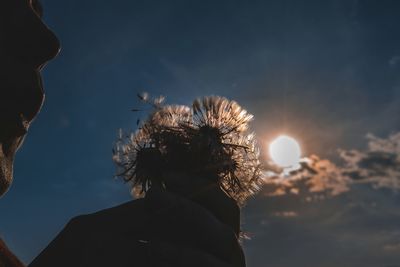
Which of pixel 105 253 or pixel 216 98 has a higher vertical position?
pixel 216 98

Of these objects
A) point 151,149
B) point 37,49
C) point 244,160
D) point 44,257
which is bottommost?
point 44,257


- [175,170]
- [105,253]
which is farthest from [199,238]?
[175,170]

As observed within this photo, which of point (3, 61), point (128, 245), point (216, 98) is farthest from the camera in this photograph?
point (216, 98)

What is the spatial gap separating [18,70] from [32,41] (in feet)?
0.99

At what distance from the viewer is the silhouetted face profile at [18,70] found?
96.3 inches

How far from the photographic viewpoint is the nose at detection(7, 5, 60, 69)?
258cm

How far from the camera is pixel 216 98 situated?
21.0ft

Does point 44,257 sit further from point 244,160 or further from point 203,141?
point 244,160

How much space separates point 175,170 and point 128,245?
1418 mm

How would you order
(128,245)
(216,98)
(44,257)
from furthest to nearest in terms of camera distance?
1. (216,98)
2. (128,245)
3. (44,257)

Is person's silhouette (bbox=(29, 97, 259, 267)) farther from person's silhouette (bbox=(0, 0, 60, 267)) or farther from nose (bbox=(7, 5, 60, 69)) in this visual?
nose (bbox=(7, 5, 60, 69))

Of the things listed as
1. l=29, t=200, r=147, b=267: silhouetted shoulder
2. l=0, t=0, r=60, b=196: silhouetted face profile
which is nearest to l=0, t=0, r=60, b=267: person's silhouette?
l=0, t=0, r=60, b=196: silhouetted face profile

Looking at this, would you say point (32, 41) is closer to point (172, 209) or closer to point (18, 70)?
point (18, 70)

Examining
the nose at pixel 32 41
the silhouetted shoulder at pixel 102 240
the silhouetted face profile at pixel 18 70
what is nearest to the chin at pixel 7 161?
the silhouetted face profile at pixel 18 70
